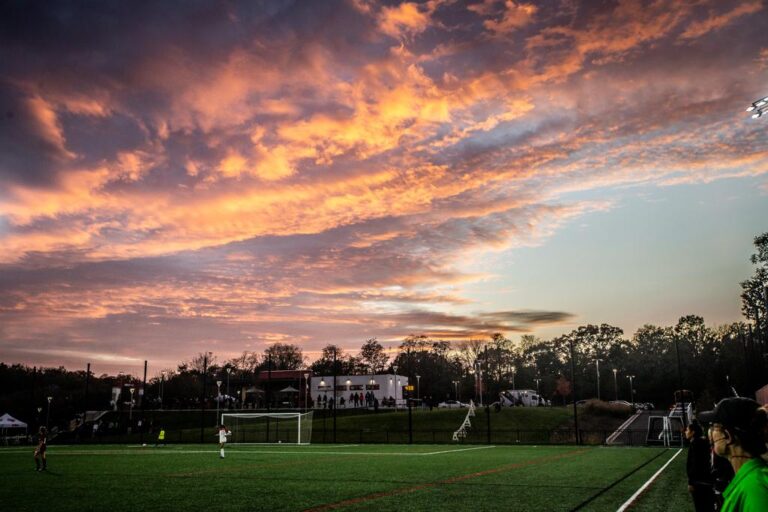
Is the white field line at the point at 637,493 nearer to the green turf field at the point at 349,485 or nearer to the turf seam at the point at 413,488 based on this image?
the green turf field at the point at 349,485

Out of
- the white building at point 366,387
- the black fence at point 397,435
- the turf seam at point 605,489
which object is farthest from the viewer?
the white building at point 366,387

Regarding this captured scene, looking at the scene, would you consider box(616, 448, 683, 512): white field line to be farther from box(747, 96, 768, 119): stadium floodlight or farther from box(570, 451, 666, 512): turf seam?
box(747, 96, 768, 119): stadium floodlight

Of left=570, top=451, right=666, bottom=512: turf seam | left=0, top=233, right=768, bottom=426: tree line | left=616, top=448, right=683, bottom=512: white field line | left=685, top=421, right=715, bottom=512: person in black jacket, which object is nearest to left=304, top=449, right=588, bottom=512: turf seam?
left=570, top=451, right=666, bottom=512: turf seam

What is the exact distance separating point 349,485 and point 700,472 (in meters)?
12.0

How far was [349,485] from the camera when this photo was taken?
60.2ft

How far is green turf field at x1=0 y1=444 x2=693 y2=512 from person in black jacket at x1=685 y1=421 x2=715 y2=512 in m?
5.35

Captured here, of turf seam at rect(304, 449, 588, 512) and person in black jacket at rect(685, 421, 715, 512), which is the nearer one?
person in black jacket at rect(685, 421, 715, 512)

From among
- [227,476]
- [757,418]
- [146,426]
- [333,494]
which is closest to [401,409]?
[146,426]

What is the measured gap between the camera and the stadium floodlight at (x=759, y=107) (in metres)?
24.0

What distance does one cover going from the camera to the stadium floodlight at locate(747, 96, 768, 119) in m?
24.0

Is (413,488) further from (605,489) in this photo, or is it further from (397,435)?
(397,435)

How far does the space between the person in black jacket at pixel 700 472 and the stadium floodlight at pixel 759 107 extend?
67.7ft

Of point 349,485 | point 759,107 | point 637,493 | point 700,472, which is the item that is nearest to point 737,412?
point 700,472

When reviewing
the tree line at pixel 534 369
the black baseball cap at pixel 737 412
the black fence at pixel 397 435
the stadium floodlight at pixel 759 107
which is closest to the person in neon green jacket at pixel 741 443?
the black baseball cap at pixel 737 412
